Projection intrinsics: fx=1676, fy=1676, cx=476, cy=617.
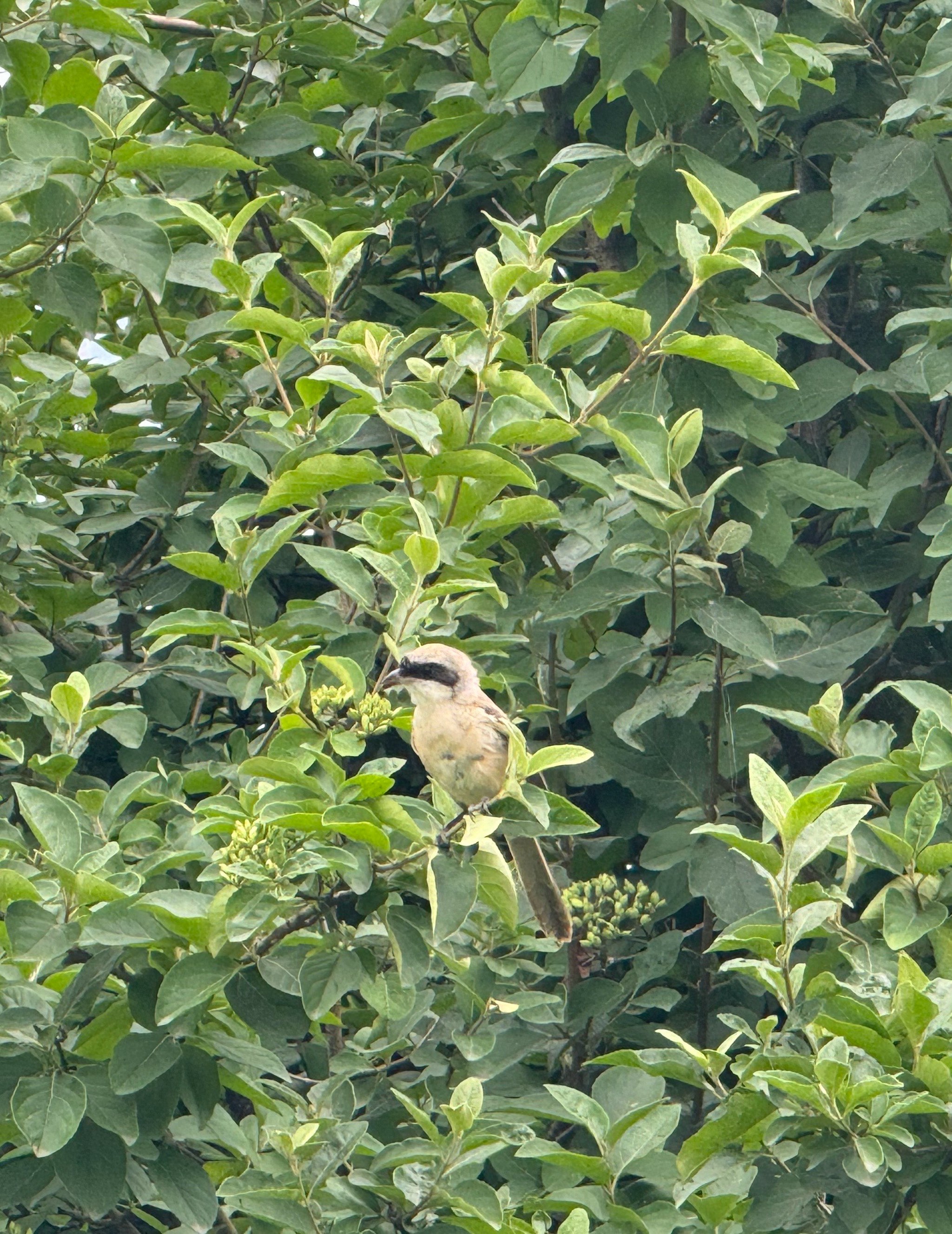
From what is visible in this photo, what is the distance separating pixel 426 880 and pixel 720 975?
57.2 inches

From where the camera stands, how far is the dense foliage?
11.0 ft

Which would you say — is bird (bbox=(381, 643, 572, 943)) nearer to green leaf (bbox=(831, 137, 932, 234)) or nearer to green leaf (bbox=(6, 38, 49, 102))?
green leaf (bbox=(831, 137, 932, 234))

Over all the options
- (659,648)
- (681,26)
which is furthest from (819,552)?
(681,26)

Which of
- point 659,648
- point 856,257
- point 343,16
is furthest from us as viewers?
point 343,16

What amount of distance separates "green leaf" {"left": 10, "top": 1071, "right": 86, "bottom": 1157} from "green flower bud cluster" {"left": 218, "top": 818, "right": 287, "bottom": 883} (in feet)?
1.73

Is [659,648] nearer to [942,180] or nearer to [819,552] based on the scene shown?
[819,552]

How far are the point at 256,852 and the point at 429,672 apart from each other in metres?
1.60

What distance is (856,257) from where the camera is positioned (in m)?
5.22

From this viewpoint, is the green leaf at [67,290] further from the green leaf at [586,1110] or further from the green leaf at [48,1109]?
the green leaf at [586,1110]

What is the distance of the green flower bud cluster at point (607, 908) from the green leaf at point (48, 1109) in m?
1.28

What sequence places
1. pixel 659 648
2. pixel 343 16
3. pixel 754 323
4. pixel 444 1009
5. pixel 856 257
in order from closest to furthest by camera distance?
1. pixel 444 1009
2. pixel 754 323
3. pixel 659 648
4. pixel 856 257
5. pixel 343 16

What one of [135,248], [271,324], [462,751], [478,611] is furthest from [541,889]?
[135,248]

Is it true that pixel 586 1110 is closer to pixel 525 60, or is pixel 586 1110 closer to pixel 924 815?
pixel 924 815

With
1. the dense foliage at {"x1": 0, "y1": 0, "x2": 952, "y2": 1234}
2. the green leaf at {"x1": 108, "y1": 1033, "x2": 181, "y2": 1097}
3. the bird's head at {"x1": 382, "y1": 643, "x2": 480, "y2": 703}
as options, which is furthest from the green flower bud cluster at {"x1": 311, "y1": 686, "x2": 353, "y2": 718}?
the bird's head at {"x1": 382, "y1": 643, "x2": 480, "y2": 703}
